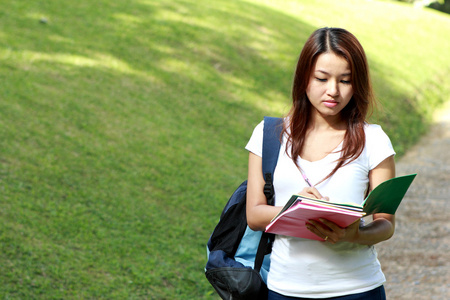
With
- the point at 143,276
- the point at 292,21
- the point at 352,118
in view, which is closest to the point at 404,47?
the point at 292,21

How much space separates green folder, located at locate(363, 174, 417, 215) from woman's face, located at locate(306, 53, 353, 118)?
0.39 m

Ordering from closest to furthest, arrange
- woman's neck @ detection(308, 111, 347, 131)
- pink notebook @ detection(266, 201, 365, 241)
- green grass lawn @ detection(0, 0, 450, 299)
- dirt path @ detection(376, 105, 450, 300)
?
pink notebook @ detection(266, 201, 365, 241) < woman's neck @ detection(308, 111, 347, 131) < green grass lawn @ detection(0, 0, 450, 299) < dirt path @ detection(376, 105, 450, 300)

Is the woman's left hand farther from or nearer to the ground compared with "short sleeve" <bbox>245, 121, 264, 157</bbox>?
nearer to the ground

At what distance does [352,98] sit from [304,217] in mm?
600

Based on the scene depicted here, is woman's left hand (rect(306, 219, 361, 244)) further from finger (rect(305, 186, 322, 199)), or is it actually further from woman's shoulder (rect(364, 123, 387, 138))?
woman's shoulder (rect(364, 123, 387, 138))

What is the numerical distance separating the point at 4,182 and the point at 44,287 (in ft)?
4.87

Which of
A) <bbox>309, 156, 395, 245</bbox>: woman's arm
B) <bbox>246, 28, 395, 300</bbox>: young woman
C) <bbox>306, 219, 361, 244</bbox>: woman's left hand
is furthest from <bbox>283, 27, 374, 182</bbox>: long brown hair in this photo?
<bbox>306, 219, 361, 244</bbox>: woman's left hand

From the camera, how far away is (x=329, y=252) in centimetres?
209

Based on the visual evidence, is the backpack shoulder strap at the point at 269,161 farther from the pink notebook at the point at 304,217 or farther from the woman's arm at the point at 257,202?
the pink notebook at the point at 304,217

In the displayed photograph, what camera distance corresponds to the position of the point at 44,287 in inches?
172

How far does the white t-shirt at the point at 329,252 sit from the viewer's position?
2.07 metres

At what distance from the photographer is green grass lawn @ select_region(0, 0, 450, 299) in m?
4.91

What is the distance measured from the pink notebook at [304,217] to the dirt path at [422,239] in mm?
3632

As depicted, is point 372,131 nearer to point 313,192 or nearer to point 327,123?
point 327,123
